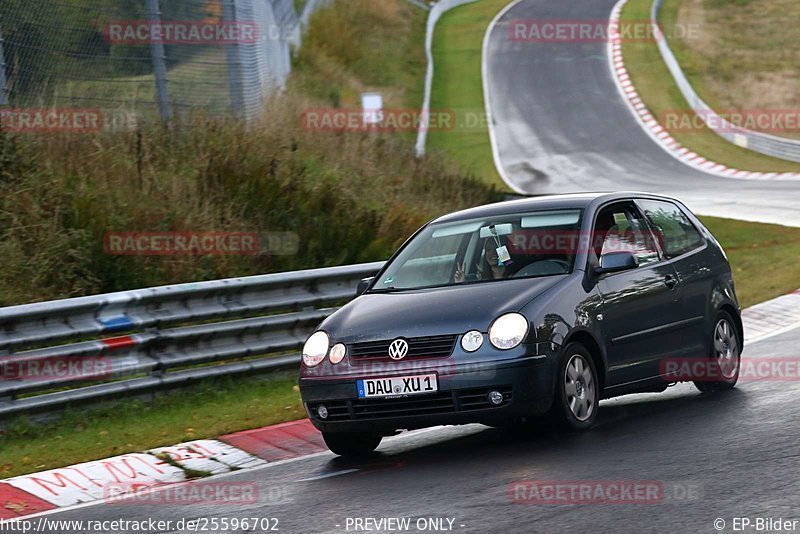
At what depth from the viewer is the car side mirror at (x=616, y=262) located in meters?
8.72

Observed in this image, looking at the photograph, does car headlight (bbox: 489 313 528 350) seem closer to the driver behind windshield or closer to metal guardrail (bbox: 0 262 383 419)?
the driver behind windshield

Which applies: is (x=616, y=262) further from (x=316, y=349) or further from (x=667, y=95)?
(x=667, y=95)

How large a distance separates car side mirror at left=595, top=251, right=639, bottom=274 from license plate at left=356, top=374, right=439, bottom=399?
1.62m

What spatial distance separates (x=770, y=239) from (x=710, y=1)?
43910 millimetres

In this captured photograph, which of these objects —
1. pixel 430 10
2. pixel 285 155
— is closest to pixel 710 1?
pixel 430 10

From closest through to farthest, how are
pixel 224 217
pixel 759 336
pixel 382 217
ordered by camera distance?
pixel 759 336, pixel 224 217, pixel 382 217

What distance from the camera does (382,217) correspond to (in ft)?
55.3

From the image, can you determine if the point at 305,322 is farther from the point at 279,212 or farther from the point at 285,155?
the point at 285,155

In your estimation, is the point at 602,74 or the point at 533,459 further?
the point at 602,74

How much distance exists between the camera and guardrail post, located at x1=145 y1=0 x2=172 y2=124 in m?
16.4

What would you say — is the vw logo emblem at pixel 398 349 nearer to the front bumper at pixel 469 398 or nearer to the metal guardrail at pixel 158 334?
the front bumper at pixel 469 398

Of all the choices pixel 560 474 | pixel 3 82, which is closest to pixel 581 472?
pixel 560 474

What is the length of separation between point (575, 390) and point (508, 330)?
0.71 metres

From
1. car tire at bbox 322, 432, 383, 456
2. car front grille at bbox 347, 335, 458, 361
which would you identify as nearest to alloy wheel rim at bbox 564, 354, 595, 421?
car front grille at bbox 347, 335, 458, 361
